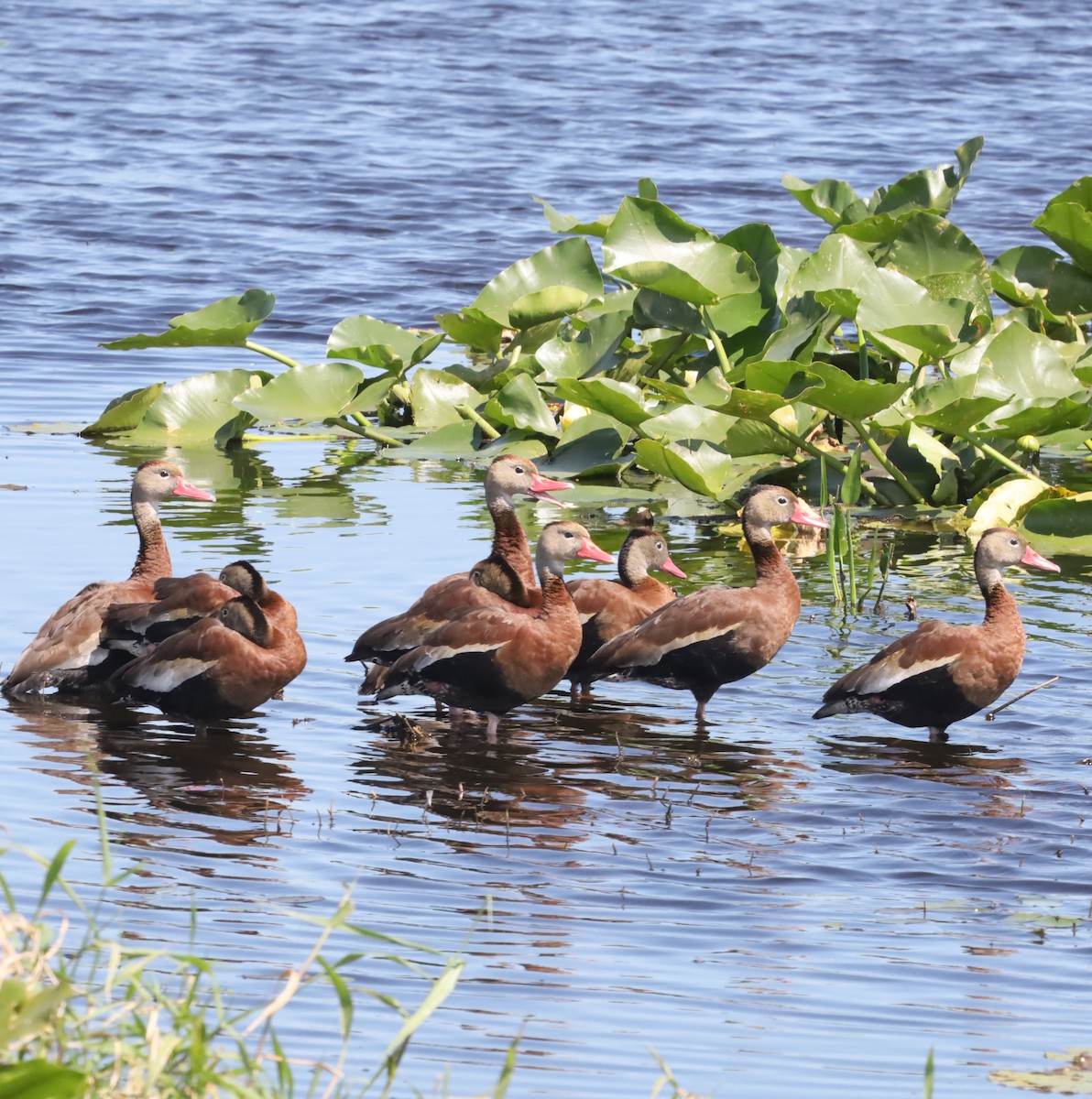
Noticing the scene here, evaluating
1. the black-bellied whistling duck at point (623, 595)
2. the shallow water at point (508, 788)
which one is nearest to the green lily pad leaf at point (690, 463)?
the shallow water at point (508, 788)

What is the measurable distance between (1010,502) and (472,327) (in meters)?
3.28

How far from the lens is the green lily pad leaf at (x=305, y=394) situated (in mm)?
11250

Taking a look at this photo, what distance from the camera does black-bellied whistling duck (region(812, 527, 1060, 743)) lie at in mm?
7707

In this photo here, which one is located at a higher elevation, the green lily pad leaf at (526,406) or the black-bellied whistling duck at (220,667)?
the black-bellied whistling duck at (220,667)

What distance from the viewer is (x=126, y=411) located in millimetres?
12391

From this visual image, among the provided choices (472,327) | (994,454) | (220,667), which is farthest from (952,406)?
(220,667)

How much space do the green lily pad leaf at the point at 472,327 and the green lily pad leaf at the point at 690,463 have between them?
5.88 feet

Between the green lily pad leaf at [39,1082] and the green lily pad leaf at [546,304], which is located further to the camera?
the green lily pad leaf at [546,304]

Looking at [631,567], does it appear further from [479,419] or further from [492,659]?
[479,419]

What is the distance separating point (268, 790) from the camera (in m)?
7.02

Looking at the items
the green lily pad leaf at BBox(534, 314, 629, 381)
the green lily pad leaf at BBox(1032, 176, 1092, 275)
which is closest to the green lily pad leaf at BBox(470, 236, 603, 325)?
the green lily pad leaf at BBox(534, 314, 629, 381)

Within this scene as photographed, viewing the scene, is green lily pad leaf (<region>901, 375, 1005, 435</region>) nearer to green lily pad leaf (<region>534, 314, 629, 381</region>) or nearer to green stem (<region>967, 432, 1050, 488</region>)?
green stem (<region>967, 432, 1050, 488</region>)

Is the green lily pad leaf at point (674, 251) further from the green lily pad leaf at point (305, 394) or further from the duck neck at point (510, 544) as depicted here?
the duck neck at point (510, 544)

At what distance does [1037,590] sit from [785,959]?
4.69 meters
